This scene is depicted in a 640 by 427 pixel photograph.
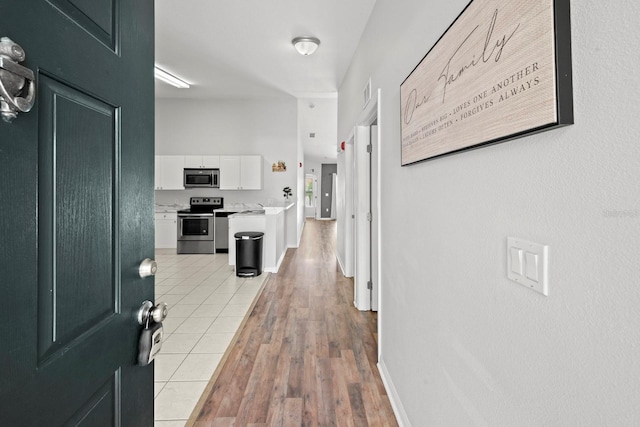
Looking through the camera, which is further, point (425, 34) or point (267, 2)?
point (267, 2)

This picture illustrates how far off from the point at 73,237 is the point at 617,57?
1034mm

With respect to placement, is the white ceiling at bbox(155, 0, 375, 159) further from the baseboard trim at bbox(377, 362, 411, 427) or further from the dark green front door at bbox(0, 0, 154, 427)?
the baseboard trim at bbox(377, 362, 411, 427)

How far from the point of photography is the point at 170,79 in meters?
5.32

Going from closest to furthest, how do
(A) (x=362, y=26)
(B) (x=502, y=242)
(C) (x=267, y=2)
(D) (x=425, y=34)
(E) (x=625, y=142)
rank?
(E) (x=625, y=142) < (B) (x=502, y=242) < (D) (x=425, y=34) < (C) (x=267, y=2) < (A) (x=362, y=26)

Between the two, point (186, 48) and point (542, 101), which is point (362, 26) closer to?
point (186, 48)

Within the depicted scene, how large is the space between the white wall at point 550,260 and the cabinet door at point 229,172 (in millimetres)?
5611

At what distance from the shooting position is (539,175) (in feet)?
2.45

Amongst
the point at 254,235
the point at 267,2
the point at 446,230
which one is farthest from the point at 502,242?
the point at 254,235

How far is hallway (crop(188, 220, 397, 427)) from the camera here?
1833 mm

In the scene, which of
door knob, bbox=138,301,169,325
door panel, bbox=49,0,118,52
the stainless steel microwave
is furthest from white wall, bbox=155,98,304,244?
door panel, bbox=49,0,118,52

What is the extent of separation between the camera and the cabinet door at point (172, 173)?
6.66 m

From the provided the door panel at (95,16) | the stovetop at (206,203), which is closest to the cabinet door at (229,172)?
the stovetop at (206,203)

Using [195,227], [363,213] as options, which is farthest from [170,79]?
[363,213]

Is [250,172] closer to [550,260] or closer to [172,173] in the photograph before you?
[172,173]
